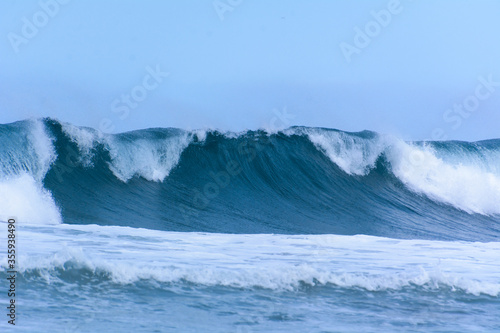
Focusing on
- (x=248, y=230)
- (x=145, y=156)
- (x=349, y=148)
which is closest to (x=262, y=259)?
(x=248, y=230)

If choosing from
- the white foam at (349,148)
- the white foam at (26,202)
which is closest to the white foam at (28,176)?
the white foam at (26,202)

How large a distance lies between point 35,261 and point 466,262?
4.71m

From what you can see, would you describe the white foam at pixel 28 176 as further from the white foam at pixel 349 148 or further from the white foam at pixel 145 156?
the white foam at pixel 349 148

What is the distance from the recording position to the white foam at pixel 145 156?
12070mm

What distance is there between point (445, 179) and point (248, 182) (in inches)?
211

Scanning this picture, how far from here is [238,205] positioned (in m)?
10.9

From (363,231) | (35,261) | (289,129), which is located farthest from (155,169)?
(35,261)

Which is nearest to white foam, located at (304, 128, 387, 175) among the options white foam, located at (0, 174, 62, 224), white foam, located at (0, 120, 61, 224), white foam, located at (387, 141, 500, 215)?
white foam, located at (387, 141, 500, 215)

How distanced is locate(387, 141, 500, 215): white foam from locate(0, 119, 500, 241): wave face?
1.4 inches

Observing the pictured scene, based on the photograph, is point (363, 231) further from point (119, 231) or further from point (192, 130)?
point (192, 130)

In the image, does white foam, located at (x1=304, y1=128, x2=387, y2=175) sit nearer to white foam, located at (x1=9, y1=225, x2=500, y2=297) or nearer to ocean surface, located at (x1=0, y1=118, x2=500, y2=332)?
ocean surface, located at (x1=0, y1=118, x2=500, y2=332)

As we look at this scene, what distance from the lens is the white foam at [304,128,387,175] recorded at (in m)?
13.8

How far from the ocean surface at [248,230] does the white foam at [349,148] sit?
0.04 m

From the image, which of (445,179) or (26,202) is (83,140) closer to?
(26,202)
